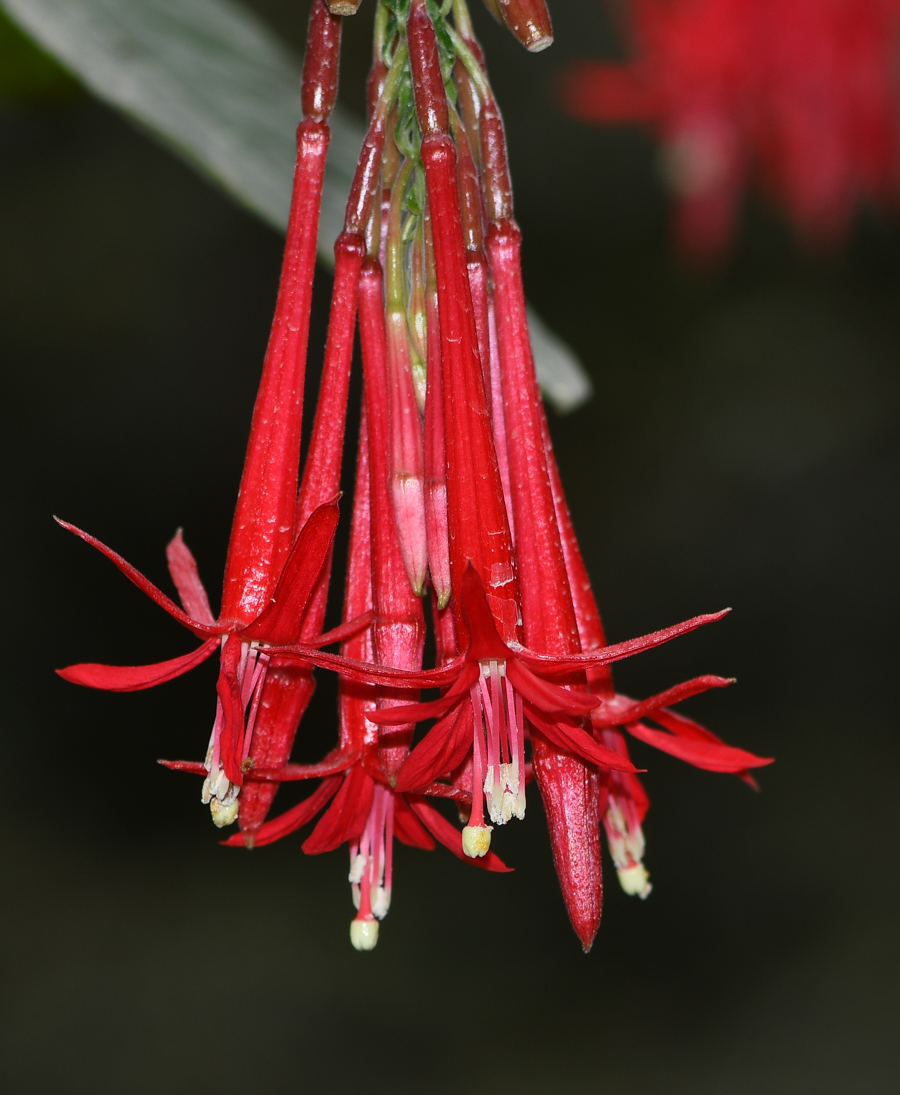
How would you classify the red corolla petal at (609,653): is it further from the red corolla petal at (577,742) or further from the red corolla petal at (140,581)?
the red corolla petal at (140,581)

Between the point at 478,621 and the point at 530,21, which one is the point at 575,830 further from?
the point at 530,21

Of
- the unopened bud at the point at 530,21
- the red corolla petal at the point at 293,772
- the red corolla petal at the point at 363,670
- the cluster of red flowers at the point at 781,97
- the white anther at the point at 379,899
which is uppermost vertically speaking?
the cluster of red flowers at the point at 781,97

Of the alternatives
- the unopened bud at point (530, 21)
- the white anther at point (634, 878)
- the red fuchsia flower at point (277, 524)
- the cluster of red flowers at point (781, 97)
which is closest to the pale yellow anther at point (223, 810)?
the red fuchsia flower at point (277, 524)

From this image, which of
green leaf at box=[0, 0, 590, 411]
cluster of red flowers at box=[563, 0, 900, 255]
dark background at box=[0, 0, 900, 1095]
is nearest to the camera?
green leaf at box=[0, 0, 590, 411]

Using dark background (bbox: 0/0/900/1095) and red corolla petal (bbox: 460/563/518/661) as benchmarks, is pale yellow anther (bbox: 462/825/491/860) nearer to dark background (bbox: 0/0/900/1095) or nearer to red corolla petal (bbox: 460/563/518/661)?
red corolla petal (bbox: 460/563/518/661)

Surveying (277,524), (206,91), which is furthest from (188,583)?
(206,91)

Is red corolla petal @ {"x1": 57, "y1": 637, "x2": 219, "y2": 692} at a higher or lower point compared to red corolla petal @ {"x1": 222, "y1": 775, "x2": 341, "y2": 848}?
higher

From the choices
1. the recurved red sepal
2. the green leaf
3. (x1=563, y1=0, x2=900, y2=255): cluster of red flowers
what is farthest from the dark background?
the recurved red sepal

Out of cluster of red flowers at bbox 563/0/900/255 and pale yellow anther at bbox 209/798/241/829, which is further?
cluster of red flowers at bbox 563/0/900/255
